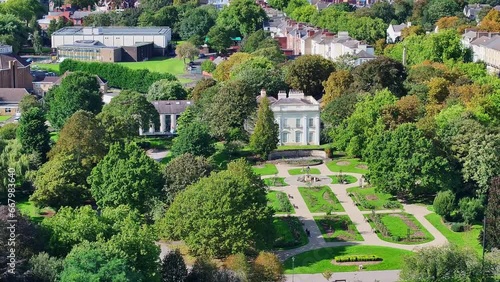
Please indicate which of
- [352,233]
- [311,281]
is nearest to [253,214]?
[311,281]

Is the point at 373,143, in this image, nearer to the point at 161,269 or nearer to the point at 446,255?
the point at 446,255

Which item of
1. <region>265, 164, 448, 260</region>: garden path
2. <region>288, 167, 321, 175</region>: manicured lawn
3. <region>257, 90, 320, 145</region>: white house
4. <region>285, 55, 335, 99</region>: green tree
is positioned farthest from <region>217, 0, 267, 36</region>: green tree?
<region>265, 164, 448, 260</region>: garden path

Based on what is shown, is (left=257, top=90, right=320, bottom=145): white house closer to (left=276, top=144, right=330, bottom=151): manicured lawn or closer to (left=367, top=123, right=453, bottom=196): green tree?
(left=276, top=144, right=330, bottom=151): manicured lawn

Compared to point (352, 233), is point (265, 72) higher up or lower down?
higher up

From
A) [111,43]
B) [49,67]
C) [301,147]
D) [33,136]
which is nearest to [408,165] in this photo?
[301,147]

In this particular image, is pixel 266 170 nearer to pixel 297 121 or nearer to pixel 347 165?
pixel 347 165

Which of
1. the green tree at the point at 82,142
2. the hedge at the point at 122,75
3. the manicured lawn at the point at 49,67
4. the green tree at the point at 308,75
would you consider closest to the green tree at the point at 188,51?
the hedge at the point at 122,75
